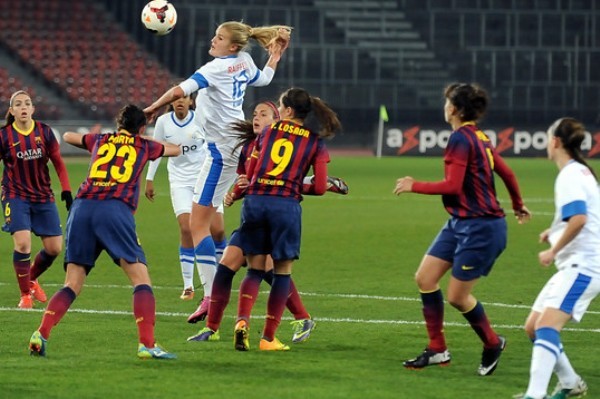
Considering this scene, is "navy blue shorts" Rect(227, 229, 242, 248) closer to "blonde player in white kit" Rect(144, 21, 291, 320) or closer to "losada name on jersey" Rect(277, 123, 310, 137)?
"losada name on jersey" Rect(277, 123, 310, 137)

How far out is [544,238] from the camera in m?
7.00

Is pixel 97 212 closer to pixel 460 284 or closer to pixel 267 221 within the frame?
pixel 267 221

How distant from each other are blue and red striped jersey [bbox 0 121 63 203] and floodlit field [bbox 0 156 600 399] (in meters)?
1.01

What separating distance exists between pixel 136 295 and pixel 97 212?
1.92 ft

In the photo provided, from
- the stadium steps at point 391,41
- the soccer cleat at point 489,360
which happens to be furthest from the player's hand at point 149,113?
the stadium steps at point 391,41

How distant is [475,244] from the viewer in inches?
307

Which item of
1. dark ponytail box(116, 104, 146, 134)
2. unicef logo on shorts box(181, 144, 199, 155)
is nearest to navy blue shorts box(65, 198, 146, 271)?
dark ponytail box(116, 104, 146, 134)

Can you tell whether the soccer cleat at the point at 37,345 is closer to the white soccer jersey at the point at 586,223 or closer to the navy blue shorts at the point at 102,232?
the navy blue shorts at the point at 102,232

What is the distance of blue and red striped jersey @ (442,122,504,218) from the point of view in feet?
25.6

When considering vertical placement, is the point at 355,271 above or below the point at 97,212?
below

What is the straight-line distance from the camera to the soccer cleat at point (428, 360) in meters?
8.07

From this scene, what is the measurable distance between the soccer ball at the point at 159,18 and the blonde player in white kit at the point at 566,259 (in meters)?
5.02

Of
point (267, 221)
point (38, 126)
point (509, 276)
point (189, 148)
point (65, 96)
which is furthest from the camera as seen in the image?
point (65, 96)

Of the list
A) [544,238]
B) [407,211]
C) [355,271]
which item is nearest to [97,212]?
[544,238]
